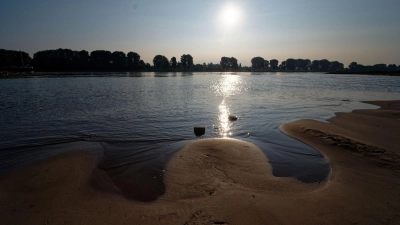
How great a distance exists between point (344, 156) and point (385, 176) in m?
1.91

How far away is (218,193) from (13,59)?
166905mm

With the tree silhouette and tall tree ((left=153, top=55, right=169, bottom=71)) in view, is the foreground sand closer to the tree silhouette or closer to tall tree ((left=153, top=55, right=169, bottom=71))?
the tree silhouette

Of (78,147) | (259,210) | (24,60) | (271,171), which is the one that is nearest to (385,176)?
(271,171)

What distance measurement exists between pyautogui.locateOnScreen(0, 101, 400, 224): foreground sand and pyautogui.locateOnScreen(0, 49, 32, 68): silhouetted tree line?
156 meters

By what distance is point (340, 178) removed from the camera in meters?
7.27

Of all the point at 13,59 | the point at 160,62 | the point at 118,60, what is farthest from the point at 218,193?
the point at 160,62

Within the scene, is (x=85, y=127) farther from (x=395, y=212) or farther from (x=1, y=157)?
(x=395, y=212)

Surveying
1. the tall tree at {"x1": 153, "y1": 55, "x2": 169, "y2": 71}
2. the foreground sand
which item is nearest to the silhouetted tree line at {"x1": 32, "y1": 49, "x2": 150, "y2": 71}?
the tall tree at {"x1": 153, "y1": 55, "x2": 169, "y2": 71}

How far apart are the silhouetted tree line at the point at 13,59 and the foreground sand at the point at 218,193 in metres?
156

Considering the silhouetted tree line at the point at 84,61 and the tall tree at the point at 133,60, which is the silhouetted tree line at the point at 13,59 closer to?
the silhouetted tree line at the point at 84,61

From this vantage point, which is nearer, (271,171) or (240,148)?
(271,171)


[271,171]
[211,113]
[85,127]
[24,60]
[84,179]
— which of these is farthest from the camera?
[24,60]

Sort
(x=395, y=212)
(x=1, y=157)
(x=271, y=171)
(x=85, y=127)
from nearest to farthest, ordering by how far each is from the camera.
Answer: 1. (x=395, y=212)
2. (x=271, y=171)
3. (x=1, y=157)
4. (x=85, y=127)

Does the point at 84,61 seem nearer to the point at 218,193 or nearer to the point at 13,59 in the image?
the point at 13,59
